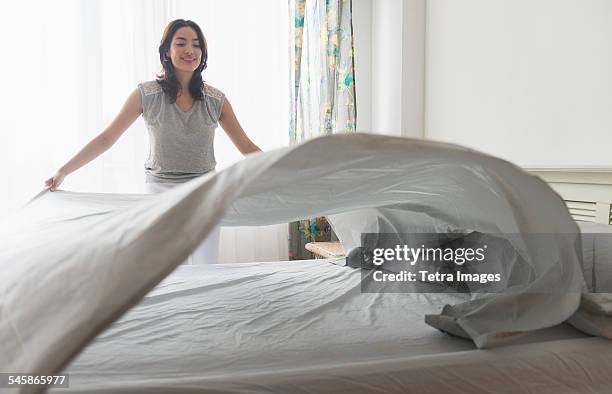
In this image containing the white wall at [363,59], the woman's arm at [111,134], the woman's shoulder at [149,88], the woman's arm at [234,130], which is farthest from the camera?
the white wall at [363,59]

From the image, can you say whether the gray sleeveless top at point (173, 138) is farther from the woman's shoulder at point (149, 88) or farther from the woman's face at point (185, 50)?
the woman's face at point (185, 50)

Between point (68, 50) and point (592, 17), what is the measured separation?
2.95 metres

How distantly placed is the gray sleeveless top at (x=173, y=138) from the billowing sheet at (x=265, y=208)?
789 millimetres

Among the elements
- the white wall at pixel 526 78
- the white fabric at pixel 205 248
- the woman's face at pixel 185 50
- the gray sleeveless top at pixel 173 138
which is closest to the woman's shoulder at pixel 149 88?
the gray sleeveless top at pixel 173 138

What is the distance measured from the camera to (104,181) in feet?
11.4

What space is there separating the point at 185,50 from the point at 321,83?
5.29 feet

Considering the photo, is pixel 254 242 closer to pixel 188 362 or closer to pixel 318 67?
pixel 318 67

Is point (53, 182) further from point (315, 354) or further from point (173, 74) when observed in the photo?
point (315, 354)

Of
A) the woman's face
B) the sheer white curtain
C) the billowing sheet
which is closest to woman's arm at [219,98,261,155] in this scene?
the woman's face

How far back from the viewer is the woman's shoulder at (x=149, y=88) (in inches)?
91.8

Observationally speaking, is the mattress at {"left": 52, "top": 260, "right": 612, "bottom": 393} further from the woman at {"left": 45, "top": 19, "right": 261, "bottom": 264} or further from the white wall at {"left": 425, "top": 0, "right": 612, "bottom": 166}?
the white wall at {"left": 425, "top": 0, "right": 612, "bottom": 166}

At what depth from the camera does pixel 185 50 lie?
234 centimetres

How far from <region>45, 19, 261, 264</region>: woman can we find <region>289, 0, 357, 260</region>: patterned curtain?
1.44 meters

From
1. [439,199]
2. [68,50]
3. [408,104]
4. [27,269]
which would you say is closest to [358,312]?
[439,199]
